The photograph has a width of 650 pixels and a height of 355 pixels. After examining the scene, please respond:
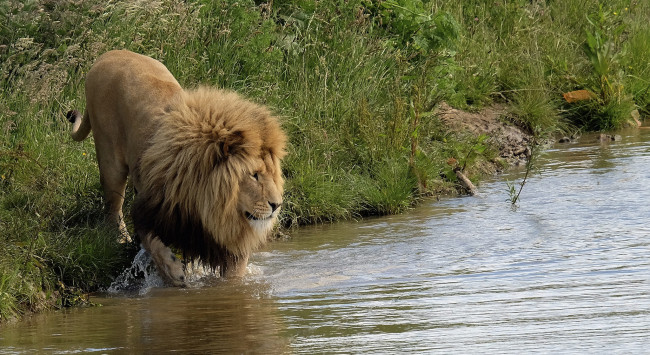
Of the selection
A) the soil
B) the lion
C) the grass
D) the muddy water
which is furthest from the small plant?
the lion

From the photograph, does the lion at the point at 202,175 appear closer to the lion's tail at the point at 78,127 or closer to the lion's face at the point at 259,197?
the lion's face at the point at 259,197

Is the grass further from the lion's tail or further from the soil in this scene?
the lion's tail

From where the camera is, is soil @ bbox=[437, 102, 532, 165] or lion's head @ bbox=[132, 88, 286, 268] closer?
lion's head @ bbox=[132, 88, 286, 268]

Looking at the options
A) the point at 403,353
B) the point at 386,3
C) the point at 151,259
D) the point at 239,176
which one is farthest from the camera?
the point at 386,3

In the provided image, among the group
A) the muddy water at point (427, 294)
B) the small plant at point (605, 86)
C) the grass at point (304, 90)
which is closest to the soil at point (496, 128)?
the grass at point (304, 90)

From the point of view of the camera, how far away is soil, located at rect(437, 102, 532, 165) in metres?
10.1

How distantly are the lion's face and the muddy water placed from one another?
452 millimetres

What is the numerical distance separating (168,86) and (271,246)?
1.46 meters

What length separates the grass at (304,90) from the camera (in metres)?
6.77

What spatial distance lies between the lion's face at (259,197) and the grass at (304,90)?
3.75 ft

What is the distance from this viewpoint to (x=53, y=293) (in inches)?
233

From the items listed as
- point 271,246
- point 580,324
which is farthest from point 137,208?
point 580,324

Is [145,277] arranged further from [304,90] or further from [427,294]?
[304,90]

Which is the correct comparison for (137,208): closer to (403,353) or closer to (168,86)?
(168,86)
